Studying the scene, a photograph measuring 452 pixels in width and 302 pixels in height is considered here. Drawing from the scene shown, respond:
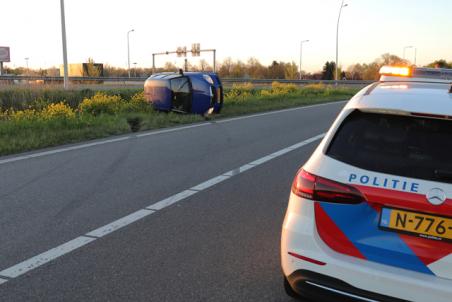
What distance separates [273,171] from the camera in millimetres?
7496

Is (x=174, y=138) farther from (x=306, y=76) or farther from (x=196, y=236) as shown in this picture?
(x=306, y=76)

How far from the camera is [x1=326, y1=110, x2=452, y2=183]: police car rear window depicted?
8.94 ft

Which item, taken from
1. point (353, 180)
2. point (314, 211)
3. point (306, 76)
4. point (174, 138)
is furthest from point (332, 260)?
point (306, 76)

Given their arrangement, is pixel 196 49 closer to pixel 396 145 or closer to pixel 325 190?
pixel 396 145

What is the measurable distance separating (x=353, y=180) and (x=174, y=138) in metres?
8.41

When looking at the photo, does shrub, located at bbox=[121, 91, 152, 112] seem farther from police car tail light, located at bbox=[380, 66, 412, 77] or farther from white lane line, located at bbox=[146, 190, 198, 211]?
police car tail light, located at bbox=[380, 66, 412, 77]

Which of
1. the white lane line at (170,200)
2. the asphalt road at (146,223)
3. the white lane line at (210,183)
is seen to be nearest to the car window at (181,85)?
the asphalt road at (146,223)

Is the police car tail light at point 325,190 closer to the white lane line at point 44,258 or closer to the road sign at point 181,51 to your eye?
the white lane line at point 44,258

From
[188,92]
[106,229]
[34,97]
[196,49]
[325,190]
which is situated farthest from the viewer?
[196,49]

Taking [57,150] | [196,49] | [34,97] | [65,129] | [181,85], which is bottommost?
[57,150]

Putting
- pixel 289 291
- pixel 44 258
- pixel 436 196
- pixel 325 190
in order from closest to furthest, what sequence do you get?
pixel 436 196 < pixel 325 190 < pixel 289 291 < pixel 44 258

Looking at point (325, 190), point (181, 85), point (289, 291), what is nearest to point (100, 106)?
point (181, 85)

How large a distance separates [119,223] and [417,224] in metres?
3.22

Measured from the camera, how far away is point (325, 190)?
2803mm
